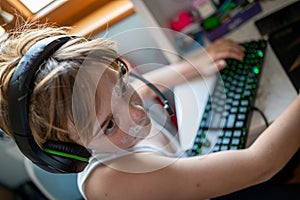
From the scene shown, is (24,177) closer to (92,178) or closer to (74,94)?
(92,178)

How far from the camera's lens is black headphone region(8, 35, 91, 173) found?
0.66 meters

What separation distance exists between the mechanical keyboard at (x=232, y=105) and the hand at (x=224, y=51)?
15 mm

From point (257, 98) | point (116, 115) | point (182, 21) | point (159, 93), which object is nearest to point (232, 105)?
point (257, 98)

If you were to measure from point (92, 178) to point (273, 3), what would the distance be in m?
0.70

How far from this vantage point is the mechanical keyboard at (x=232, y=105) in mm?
983

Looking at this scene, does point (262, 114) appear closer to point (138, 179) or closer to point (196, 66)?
point (196, 66)

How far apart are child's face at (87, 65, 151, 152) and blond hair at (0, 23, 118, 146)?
0.09ft

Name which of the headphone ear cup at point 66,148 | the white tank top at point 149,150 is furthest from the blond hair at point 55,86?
the white tank top at point 149,150

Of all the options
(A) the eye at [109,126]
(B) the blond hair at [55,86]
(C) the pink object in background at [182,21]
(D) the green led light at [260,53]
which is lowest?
(D) the green led light at [260,53]

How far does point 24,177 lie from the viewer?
174 centimetres

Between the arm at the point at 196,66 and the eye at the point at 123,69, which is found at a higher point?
the eye at the point at 123,69

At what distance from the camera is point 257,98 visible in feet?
3.38

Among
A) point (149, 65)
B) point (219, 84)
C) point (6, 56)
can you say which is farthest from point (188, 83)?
point (6, 56)

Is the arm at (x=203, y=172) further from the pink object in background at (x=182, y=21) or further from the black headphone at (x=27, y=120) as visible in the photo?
the pink object in background at (x=182, y=21)
